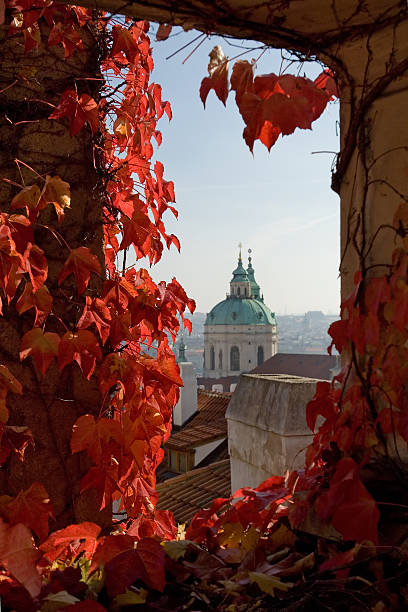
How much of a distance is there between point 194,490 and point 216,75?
5.59m

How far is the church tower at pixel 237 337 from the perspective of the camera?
238ft

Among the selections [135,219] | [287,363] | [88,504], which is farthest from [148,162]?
[287,363]

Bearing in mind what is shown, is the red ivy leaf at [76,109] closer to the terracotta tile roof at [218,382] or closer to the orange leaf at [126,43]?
the orange leaf at [126,43]

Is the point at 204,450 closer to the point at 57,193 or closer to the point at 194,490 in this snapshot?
the point at 194,490

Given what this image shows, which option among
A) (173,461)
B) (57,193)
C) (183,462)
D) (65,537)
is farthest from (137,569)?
(173,461)

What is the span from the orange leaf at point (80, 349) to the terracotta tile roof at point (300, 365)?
1749 inches

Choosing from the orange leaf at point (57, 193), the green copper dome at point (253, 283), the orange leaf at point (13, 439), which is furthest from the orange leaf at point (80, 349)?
the green copper dome at point (253, 283)

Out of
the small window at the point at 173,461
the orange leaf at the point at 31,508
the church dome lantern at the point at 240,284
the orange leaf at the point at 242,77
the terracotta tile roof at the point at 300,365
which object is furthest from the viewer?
the church dome lantern at the point at 240,284

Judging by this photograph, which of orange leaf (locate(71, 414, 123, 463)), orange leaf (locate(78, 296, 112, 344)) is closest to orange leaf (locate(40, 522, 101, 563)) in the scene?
orange leaf (locate(71, 414, 123, 463))

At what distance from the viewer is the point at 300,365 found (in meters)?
46.6

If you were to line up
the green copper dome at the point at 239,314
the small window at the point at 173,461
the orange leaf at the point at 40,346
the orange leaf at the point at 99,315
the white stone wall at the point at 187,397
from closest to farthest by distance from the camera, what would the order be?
the orange leaf at the point at 40,346 → the orange leaf at the point at 99,315 → the small window at the point at 173,461 → the white stone wall at the point at 187,397 → the green copper dome at the point at 239,314

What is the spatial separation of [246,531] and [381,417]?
45 centimetres

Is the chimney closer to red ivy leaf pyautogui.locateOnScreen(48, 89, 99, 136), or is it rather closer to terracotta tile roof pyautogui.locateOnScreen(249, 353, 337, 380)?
red ivy leaf pyautogui.locateOnScreen(48, 89, 99, 136)

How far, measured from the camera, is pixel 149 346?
199cm
